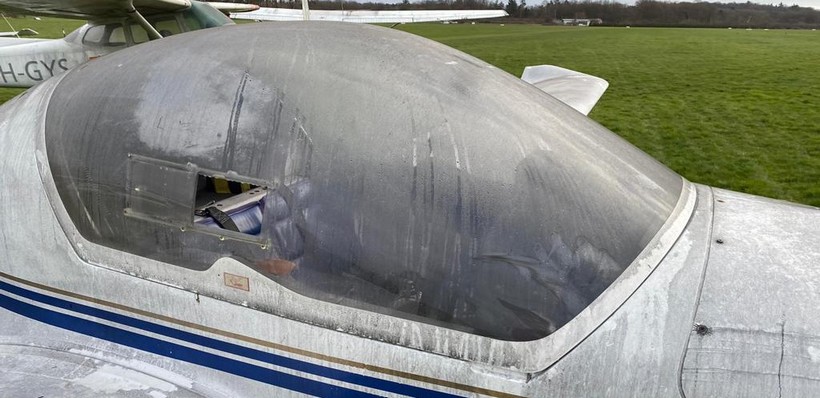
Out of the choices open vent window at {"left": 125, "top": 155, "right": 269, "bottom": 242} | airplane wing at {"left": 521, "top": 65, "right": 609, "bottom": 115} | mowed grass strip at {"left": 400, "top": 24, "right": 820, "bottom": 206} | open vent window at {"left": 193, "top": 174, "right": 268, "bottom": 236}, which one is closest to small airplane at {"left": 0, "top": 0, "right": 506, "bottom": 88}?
airplane wing at {"left": 521, "top": 65, "right": 609, "bottom": 115}

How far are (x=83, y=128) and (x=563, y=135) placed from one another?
1.90 m

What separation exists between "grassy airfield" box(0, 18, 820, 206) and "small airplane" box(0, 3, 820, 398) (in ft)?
21.4

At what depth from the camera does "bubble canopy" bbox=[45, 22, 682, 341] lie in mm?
1767

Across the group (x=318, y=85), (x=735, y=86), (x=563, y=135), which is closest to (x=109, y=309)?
(x=318, y=85)

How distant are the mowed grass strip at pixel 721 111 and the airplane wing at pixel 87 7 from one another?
944 cm

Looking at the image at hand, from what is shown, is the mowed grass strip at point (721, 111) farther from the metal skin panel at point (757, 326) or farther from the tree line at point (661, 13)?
the tree line at point (661, 13)

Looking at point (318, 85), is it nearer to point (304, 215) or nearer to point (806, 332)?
point (304, 215)

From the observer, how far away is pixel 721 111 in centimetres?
1298

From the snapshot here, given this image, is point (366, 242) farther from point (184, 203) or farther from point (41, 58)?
point (41, 58)

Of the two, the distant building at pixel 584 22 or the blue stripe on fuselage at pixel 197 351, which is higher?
the distant building at pixel 584 22

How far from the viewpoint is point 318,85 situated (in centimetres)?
202

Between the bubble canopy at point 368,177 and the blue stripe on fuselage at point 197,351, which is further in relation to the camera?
the blue stripe on fuselage at point 197,351

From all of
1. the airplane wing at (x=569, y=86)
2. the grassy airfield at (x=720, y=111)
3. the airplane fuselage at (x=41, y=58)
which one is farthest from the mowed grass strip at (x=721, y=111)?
the airplane fuselage at (x=41, y=58)

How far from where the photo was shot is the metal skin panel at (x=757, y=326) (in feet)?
5.18
